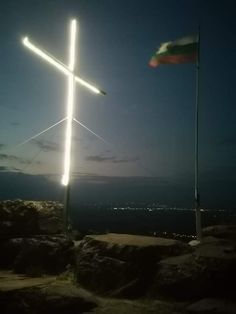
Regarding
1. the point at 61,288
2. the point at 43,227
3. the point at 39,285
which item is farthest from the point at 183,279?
the point at 43,227

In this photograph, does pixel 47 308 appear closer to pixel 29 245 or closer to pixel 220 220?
pixel 29 245

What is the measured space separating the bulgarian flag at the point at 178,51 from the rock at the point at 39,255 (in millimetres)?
8601

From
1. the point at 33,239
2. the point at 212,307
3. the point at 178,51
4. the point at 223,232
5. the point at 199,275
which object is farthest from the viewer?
the point at 178,51

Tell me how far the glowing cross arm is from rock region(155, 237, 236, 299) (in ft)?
21.4

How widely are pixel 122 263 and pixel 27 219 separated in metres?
4.25

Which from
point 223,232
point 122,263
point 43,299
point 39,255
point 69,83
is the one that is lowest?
point 43,299

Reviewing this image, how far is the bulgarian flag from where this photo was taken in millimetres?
15641

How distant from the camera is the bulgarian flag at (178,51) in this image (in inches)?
616

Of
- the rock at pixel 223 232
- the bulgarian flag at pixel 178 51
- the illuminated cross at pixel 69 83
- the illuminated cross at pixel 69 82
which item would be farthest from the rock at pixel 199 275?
the bulgarian flag at pixel 178 51

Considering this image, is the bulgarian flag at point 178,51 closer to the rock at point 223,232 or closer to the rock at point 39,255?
the rock at point 223,232

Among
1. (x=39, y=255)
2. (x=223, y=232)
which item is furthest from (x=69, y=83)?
(x=223, y=232)

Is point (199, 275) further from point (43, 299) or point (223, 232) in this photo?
point (223, 232)

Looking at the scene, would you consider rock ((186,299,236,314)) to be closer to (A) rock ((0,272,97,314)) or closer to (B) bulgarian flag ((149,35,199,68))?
(A) rock ((0,272,97,314))

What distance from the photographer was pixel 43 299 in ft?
26.7
